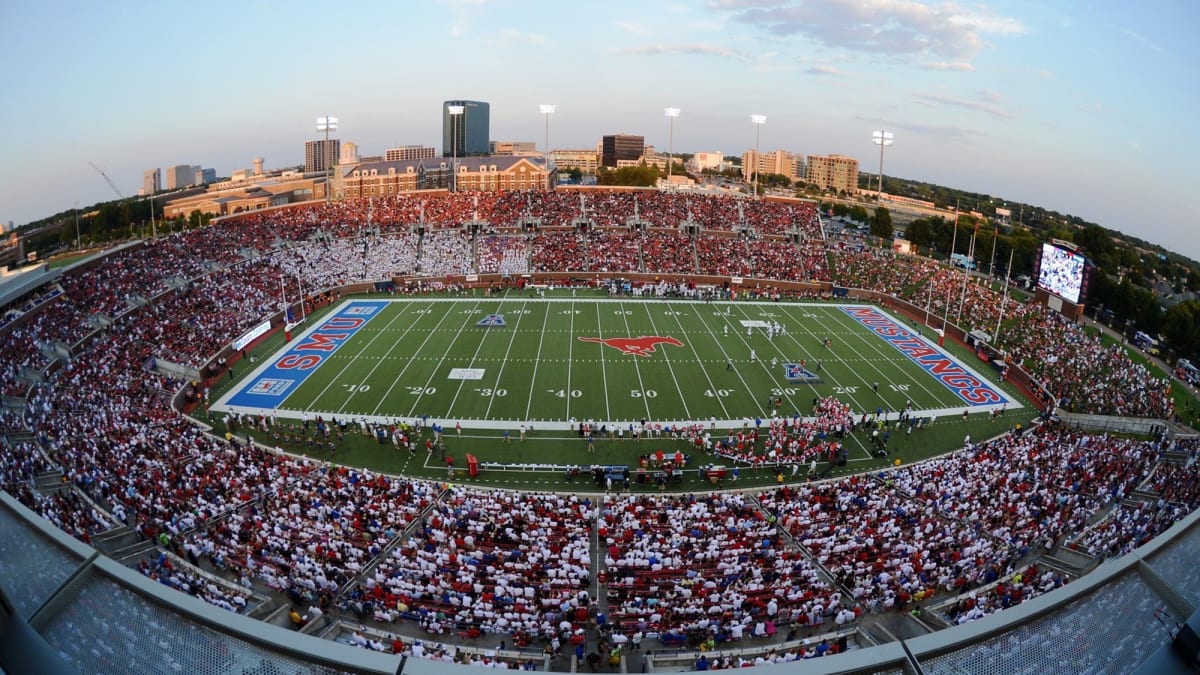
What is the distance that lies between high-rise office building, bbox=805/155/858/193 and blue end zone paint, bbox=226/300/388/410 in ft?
509

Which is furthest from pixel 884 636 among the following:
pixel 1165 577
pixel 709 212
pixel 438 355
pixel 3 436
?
pixel 709 212

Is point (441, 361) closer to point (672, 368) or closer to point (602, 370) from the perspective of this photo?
point (602, 370)

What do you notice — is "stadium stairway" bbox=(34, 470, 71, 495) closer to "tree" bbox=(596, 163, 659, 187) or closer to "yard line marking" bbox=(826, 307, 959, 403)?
"yard line marking" bbox=(826, 307, 959, 403)

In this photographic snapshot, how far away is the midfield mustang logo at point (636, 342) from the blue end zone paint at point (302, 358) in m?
13.0

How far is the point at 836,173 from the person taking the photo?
185000 mm

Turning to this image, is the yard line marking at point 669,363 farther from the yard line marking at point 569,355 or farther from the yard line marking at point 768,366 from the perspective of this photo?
the yard line marking at point 569,355

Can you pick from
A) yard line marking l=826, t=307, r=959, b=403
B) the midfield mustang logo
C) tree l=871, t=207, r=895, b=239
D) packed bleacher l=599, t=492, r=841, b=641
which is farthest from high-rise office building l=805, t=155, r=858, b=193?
packed bleacher l=599, t=492, r=841, b=641

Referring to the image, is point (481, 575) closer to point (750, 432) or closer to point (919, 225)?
point (750, 432)

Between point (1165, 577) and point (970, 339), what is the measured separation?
120ft

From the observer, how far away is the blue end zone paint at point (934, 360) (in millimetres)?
30641

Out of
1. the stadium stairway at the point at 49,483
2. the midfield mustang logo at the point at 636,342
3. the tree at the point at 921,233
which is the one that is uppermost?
the tree at the point at 921,233

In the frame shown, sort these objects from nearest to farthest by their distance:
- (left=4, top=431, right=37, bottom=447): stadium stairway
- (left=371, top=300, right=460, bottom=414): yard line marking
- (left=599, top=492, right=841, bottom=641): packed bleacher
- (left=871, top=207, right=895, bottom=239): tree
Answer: (left=599, top=492, right=841, bottom=641): packed bleacher, (left=4, top=431, right=37, bottom=447): stadium stairway, (left=371, top=300, right=460, bottom=414): yard line marking, (left=871, top=207, right=895, bottom=239): tree

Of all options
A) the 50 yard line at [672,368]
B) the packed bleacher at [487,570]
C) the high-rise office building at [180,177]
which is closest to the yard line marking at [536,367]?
the 50 yard line at [672,368]

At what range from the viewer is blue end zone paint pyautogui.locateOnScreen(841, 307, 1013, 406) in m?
30.6
